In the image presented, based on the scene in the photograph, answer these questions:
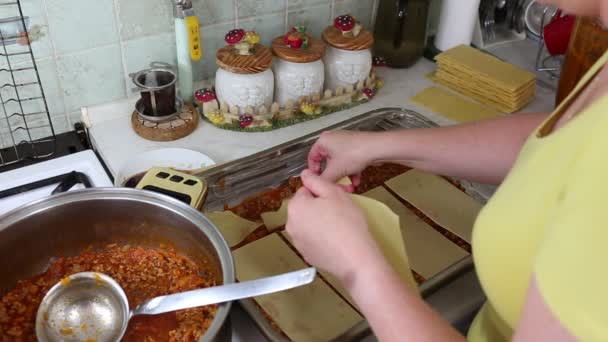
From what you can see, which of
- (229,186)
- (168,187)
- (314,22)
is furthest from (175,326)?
(314,22)

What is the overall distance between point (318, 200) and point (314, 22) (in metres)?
0.71

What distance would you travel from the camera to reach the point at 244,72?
0.97 metres

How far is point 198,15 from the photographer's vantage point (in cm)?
105

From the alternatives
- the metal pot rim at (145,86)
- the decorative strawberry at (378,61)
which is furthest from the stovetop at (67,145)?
the decorative strawberry at (378,61)

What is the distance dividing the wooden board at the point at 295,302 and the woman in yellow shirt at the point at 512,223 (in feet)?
0.43

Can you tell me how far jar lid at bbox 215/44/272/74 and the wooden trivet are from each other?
120 millimetres

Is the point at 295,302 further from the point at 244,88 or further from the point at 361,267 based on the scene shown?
the point at 244,88

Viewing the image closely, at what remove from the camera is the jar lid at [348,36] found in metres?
1.07

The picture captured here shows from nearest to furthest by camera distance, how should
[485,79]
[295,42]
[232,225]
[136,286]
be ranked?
[136,286], [232,225], [295,42], [485,79]

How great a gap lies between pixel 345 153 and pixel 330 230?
9.5 inches

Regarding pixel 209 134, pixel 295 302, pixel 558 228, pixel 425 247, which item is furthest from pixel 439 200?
pixel 558 228

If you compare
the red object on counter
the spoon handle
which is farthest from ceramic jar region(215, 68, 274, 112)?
the red object on counter

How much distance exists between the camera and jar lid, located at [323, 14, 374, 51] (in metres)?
1.07

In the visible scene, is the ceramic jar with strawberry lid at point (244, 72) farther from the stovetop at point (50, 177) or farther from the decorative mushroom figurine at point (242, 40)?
the stovetop at point (50, 177)
